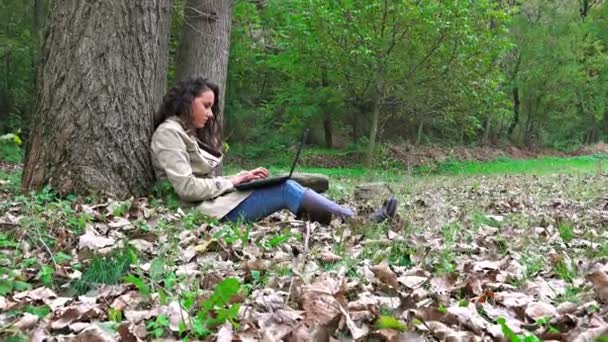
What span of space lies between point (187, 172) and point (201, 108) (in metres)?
0.63

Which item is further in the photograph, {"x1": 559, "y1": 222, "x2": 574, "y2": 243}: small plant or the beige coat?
the beige coat

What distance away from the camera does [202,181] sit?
4371mm

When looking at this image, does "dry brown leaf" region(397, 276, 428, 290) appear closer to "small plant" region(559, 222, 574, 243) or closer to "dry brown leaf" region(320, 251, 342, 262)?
"dry brown leaf" region(320, 251, 342, 262)

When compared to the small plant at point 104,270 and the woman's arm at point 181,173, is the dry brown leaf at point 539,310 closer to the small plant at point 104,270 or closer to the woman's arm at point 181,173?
the small plant at point 104,270

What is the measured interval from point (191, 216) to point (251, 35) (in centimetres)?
1618

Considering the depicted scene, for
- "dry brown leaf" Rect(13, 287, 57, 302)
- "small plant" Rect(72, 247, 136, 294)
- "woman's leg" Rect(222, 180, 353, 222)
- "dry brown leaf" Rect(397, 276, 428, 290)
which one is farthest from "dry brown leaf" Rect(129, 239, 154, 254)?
"dry brown leaf" Rect(397, 276, 428, 290)

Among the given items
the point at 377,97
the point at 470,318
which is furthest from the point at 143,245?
the point at 377,97

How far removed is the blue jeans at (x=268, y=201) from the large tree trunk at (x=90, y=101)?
91cm

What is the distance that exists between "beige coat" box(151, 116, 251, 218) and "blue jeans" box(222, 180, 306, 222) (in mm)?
59

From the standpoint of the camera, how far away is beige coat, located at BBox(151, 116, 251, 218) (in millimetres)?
4352

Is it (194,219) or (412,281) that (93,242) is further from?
(412,281)

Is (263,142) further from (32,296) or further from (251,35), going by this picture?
Result: (32,296)

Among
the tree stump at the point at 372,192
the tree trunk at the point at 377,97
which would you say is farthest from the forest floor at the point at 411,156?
the tree stump at the point at 372,192

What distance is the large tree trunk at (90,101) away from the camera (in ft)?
14.3
